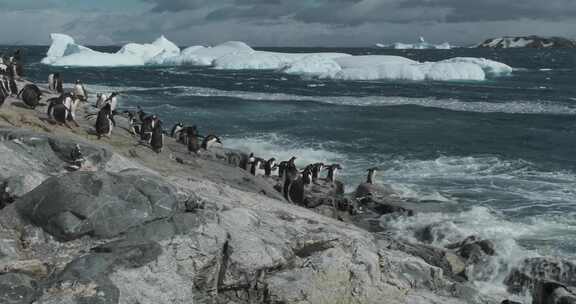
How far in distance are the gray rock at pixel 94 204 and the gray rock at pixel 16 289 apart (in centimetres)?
137

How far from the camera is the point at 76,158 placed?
38.5 feet

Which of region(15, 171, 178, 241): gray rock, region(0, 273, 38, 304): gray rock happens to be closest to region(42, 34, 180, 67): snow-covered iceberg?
region(15, 171, 178, 241): gray rock

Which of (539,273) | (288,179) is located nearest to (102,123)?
(288,179)

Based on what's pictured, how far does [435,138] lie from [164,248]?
30025 mm

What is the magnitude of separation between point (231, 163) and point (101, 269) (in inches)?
676

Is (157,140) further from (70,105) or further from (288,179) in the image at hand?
(288,179)

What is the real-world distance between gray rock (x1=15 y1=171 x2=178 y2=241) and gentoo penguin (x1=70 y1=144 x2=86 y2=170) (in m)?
1.70

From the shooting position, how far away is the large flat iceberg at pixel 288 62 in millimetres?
82500

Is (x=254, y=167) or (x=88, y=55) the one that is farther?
(x=88, y=55)

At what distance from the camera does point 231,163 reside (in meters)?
25.4

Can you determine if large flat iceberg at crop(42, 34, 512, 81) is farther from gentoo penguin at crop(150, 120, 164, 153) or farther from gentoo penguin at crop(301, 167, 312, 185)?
gentoo penguin at crop(150, 120, 164, 153)

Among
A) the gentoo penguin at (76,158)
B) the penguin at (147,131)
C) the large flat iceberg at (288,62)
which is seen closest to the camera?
the gentoo penguin at (76,158)

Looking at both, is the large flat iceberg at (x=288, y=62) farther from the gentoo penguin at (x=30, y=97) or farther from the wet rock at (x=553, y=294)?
the wet rock at (x=553, y=294)

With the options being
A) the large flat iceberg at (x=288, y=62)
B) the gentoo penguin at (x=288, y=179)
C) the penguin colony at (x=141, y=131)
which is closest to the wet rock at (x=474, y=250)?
the penguin colony at (x=141, y=131)
